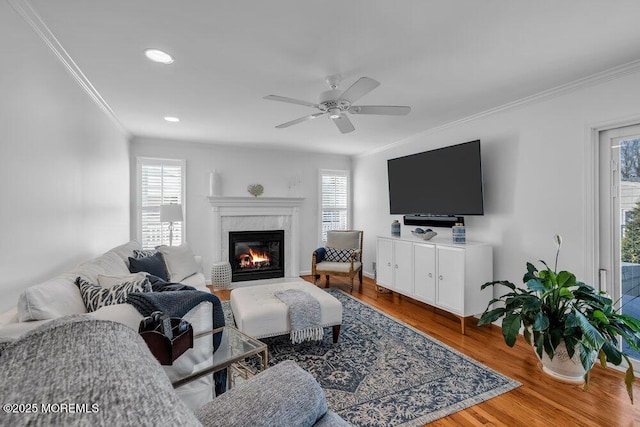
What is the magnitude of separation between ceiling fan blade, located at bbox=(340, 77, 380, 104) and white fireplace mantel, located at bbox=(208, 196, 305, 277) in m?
3.30

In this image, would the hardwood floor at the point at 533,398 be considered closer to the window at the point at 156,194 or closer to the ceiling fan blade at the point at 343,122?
the ceiling fan blade at the point at 343,122

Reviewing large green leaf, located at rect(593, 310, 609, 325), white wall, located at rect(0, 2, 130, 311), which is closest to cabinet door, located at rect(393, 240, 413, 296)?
large green leaf, located at rect(593, 310, 609, 325)

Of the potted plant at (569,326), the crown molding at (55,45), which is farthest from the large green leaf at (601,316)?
the crown molding at (55,45)

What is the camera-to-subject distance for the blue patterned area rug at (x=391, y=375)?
202 cm

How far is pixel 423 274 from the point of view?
12.5 feet

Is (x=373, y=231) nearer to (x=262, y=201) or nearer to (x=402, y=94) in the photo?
(x=262, y=201)

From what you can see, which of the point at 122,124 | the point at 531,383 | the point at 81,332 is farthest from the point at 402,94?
the point at 122,124

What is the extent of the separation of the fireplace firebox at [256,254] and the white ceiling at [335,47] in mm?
2608

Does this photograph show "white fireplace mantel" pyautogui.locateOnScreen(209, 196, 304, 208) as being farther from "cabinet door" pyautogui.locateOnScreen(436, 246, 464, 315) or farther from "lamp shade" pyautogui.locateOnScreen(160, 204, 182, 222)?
"cabinet door" pyautogui.locateOnScreen(436, 246, 464, 315)

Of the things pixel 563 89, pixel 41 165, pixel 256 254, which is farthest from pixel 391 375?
pixel 256 254

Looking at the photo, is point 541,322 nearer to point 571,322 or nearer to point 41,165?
point 571,322

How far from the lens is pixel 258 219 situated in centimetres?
550

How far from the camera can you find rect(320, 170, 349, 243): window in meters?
6.09

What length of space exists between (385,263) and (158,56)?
12.0 feet
